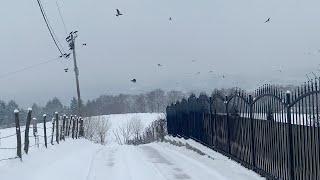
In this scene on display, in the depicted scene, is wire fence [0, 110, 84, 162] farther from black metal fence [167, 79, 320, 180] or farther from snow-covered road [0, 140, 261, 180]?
black metal fence [167, 79, 320, 180]

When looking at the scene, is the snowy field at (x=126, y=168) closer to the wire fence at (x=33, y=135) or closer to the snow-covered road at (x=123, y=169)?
the snow-covered road at (x=123, y=169)

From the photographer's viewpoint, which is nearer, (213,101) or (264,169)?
(264,169)

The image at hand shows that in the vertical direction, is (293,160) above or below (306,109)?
below

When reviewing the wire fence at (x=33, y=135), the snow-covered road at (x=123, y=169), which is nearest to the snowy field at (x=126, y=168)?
the snow-covered road at (x=123, y=169)

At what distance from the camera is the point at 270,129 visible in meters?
11.2

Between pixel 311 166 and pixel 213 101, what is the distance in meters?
8.56

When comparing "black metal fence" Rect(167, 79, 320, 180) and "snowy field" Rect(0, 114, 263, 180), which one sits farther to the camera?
"snowy field" Rect(0, 114, 263, 180)

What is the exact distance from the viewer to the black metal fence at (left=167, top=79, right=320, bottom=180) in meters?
9.10

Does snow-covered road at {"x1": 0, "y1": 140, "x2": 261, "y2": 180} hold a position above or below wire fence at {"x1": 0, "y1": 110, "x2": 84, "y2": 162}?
below

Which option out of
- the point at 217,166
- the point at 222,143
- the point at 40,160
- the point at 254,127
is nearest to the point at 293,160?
the point at 254,127

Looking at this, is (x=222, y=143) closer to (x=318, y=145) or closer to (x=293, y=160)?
(x=293, y=160)

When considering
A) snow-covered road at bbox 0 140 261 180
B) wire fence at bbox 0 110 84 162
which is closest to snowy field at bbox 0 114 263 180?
snow-covered road at bbox 0 140 261 180

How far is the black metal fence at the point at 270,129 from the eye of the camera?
9.10 m

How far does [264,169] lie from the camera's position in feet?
39.1
